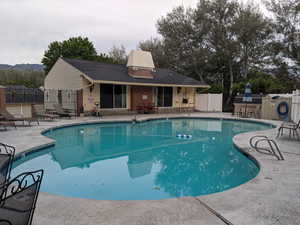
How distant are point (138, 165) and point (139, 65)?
38.6ft

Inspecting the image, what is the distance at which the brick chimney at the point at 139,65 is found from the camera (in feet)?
54.4

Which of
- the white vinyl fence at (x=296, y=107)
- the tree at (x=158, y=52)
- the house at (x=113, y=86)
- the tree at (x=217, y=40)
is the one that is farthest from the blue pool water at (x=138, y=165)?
the tree at (x=158, y=52)

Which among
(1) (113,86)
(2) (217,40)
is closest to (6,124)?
(1) (113,86)

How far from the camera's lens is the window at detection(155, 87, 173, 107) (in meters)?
17.8

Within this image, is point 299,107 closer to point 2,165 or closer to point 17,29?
point 2,165

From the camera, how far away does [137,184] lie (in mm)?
4738

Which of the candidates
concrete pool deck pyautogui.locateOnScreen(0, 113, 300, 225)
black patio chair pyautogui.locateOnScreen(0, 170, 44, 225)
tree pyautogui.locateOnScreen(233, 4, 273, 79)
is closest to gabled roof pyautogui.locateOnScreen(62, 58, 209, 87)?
tree pyautogui.locateOnScreen(233, 4, 273, 79)

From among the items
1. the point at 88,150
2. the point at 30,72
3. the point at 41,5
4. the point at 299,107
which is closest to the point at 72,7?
the point at 41,5

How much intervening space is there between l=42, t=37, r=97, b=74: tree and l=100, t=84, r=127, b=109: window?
49.2 feet

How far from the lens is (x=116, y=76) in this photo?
15188 mm

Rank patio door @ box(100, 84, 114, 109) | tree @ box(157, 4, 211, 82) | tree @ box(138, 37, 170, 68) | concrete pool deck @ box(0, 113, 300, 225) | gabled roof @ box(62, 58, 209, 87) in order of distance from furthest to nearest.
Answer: tree @ box(138, 37, 170, 68) → tree @ box(157, 4, 211, 82) → patio door @ box(100, 84, 114, 109) → gabled roof @ box(62, 58, 209, 87) → concrete pool deck @ box(0, 113, 300, 225)

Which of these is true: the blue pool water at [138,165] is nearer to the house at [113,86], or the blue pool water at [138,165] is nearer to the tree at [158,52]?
the house at [113,86]

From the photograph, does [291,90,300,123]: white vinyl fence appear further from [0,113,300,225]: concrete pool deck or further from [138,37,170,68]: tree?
[138,37,170,68]: tree

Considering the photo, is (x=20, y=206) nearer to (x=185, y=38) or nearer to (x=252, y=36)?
(x=252, y=36)
